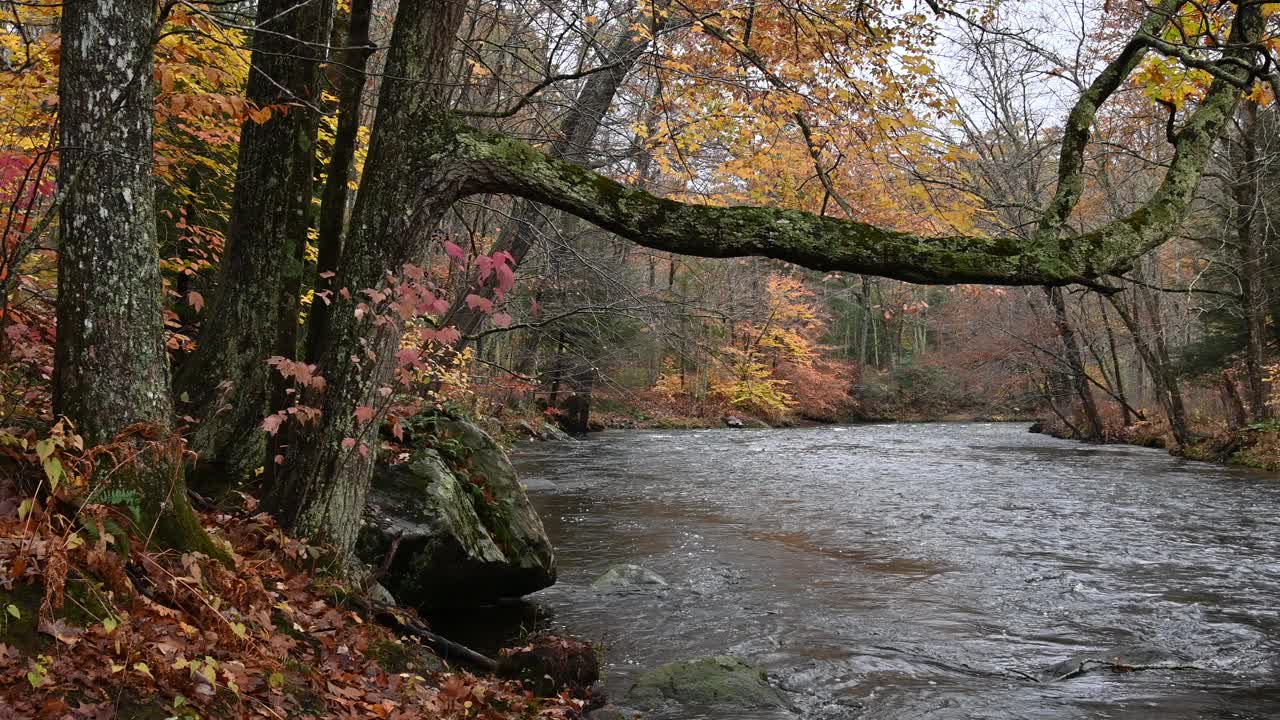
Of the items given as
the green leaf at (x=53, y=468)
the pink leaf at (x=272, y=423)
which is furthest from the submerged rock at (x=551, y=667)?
the green leaf at (x=53, y=468)

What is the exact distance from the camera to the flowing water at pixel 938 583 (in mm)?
A: 5977

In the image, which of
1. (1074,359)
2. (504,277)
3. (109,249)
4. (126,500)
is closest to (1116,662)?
(504,277)

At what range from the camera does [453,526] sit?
677 cm

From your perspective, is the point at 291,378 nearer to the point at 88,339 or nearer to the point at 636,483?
the point at 88,339

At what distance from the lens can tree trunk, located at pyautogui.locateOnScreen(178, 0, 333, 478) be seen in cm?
578

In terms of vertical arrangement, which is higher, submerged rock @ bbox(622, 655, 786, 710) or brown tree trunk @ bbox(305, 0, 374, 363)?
brown tree trunk @ bbox(305, 0, 374, 363)

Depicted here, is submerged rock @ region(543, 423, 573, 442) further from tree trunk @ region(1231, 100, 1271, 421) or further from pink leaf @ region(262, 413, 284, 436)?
pink leaf @ region(262, 413, 284, 436)

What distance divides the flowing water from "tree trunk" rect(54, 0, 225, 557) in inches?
140

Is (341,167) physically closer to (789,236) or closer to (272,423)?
(272,423)

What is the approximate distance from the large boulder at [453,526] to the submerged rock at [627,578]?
0.58 meters

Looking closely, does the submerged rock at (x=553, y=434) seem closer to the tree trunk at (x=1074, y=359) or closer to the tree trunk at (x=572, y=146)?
the tree trunk at (x=572, y=146)

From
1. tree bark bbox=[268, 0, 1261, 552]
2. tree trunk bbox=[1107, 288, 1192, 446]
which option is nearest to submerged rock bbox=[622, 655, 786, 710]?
tree bark bbox=[268, 0, 1261, 552]

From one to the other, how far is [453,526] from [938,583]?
5.15m

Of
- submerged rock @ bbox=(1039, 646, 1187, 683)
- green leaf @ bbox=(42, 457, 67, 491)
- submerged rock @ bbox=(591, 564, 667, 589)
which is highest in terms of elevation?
green leaf @ bbox=(42, 457, 67, 491)
